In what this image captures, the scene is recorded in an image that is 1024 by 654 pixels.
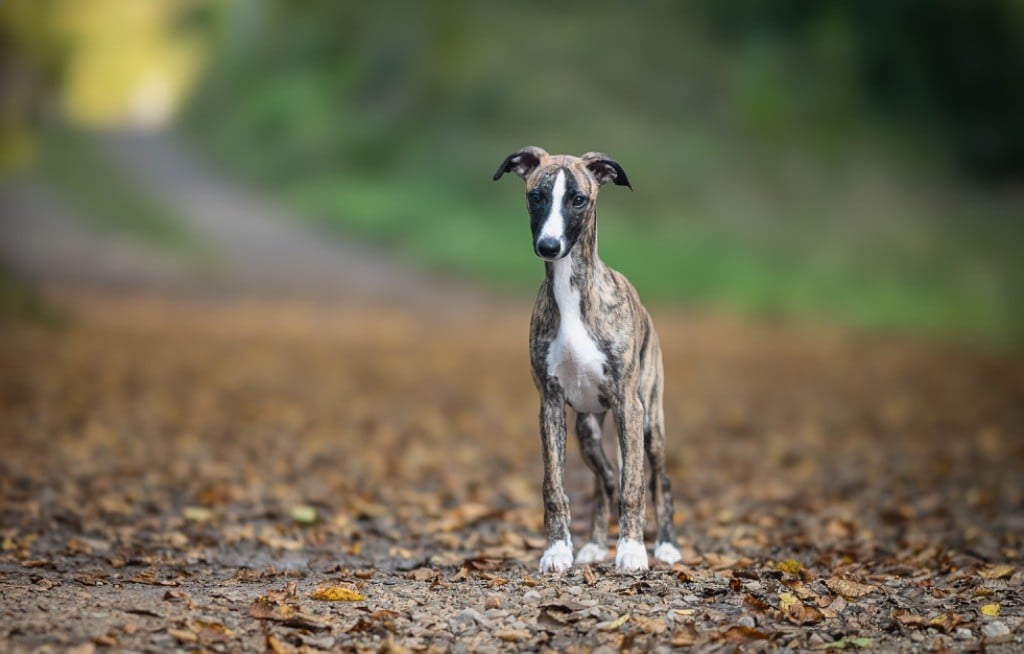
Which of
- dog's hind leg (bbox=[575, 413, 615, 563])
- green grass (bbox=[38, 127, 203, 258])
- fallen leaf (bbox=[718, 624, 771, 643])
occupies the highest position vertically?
green grass (bbox=[38, 127, 203, 258])

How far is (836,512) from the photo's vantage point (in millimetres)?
7691

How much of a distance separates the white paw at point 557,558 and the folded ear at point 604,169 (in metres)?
1.73

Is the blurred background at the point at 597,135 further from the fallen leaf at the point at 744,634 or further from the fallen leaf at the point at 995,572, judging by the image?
the fallen leaf at the point at 744,634

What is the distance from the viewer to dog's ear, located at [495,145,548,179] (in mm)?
4922

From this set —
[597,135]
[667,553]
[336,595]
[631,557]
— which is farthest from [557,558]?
[597,135]

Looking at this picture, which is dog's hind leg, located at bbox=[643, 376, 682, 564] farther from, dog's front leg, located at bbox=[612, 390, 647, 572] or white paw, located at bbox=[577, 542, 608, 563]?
dog's front leg, located at bbox=[612, 390, 647, 572]

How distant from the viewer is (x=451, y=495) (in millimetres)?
8336

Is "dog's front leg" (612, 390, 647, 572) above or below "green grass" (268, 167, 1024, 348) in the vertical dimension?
below

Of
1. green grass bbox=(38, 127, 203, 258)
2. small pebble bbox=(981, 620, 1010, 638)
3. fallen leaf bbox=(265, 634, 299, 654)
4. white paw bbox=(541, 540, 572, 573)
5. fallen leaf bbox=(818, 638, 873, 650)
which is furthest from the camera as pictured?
green grass bbox=(38, 127, 203, 258)

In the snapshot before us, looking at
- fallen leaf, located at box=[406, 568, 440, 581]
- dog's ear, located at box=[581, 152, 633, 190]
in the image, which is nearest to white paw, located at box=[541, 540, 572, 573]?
fallen leaf, located at box=[406, 568, 440, 581]

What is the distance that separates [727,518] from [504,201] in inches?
666

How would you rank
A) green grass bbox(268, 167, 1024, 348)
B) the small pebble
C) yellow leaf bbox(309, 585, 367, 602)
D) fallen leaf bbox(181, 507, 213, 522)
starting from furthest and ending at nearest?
green grass bbox(268, 167, 1024, 348) → fallen leaf bbox(181, 507, 213, 522) → yellow leaf bbox(309, 585, 367, 602) → the small pebble

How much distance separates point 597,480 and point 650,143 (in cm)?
1907

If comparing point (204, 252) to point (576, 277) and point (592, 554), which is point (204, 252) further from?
point (576, 277)
